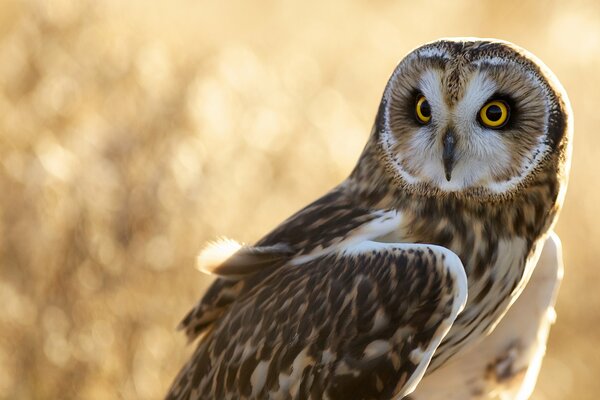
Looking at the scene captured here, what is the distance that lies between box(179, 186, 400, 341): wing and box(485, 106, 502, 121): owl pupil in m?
0.44

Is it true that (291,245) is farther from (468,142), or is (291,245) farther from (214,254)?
(468,142)

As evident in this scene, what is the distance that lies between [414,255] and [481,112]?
0.44 metres

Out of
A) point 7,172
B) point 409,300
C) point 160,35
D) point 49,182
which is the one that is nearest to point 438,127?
→ point 409,300

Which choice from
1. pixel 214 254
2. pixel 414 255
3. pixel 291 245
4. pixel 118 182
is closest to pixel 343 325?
pixel 414 255

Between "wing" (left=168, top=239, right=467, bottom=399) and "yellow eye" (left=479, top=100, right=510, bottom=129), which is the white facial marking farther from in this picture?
"wing" (left=168, top=239, right=467, bottom=399)

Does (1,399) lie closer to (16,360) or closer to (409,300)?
(16,360)

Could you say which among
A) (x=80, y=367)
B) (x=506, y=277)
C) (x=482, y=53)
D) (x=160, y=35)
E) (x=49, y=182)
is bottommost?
(x=506, y=277)

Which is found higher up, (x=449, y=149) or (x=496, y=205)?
(x=449, y=149)

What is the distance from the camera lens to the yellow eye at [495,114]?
2.83 metres

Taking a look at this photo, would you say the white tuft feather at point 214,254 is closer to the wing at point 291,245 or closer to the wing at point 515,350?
the wing at point 291,245

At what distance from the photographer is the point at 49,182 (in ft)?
12.8

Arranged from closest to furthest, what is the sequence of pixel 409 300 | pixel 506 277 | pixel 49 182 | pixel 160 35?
pixel 409 300
pixel 506 277
pixel 49 182
pixel 160 35

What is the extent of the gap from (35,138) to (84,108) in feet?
0.84

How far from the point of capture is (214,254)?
316 cm
